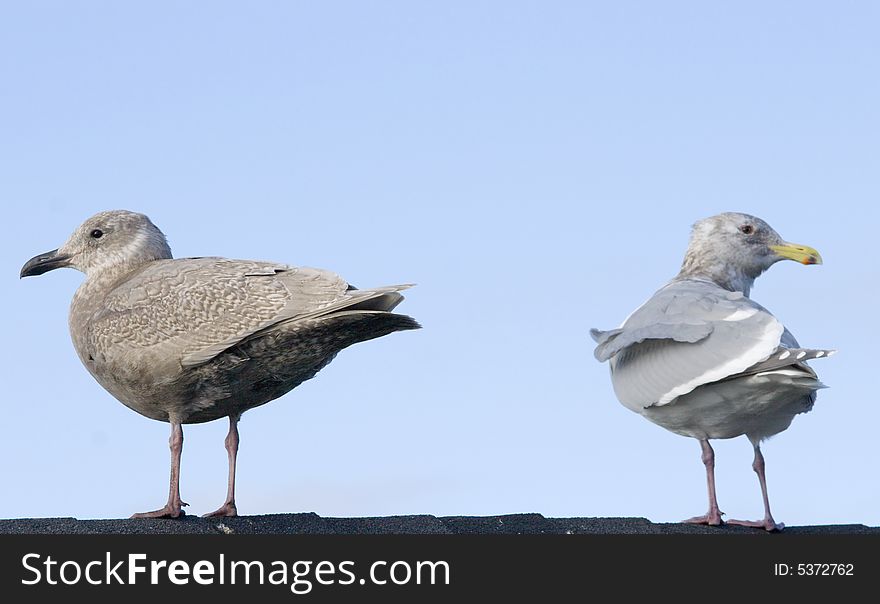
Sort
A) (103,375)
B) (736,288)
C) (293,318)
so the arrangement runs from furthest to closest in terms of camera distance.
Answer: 1. (736,288)
2. (103,375)
3. (293,318)

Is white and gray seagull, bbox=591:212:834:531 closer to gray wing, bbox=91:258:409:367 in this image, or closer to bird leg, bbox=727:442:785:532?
bird leg, bbox=727:442:785:532

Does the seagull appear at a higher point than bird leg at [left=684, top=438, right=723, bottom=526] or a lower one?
higher

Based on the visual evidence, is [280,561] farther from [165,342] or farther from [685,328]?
[685,328]

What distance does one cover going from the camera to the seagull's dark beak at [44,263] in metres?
9.79

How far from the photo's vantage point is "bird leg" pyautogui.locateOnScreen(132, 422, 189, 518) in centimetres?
826

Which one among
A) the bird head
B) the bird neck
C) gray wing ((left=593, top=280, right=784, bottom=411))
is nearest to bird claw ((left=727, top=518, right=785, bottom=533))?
gray wing ((left=593, top=280, right=784, bottom=411))

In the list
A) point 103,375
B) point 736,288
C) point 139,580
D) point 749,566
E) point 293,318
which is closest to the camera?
point 139,580

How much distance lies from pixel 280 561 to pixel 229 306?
2.31 meters

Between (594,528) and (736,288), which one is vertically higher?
(736,288)

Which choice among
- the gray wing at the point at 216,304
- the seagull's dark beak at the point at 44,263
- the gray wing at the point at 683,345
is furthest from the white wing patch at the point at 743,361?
the seagull's dark beak at the point at 44,263

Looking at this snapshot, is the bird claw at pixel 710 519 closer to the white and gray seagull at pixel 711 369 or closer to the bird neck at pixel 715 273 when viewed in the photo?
the white and gray seagull at pixel 711 369

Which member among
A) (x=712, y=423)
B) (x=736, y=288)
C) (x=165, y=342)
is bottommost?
(x=712, y=423)

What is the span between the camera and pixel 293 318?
26.9 ft

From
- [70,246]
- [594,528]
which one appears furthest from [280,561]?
[70,246]
